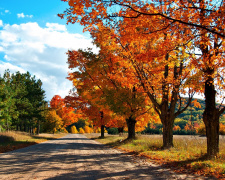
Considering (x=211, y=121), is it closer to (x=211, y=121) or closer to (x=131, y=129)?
(x=211, y=121)

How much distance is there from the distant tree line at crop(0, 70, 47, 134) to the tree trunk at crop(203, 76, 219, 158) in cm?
3021

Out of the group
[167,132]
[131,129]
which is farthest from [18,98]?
[167,132]

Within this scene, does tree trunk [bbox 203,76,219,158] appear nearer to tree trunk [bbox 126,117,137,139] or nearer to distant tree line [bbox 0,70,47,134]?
tree trunk [bbox 126,117,137,139]

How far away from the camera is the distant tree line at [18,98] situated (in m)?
32.4

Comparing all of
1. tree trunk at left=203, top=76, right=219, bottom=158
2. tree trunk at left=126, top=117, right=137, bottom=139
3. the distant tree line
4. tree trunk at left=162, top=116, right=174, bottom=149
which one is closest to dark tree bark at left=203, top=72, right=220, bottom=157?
tree trunk at left=203, top=76, right=219, bottom=158

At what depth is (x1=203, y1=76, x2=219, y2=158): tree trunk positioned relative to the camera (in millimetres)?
9234

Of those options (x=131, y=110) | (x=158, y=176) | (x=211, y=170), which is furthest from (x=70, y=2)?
(x=131, y=110)

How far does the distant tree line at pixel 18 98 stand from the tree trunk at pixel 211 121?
30206 mm

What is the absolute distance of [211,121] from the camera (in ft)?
31.0

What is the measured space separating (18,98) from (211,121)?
3945 centimetres

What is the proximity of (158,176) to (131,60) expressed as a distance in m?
9.07

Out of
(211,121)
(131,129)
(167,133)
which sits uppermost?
(211,121)

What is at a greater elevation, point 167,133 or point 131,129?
point 167,133

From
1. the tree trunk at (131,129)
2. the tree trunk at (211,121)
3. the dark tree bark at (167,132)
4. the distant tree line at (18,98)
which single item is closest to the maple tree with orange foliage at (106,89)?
the tree trunk at (131,129)
